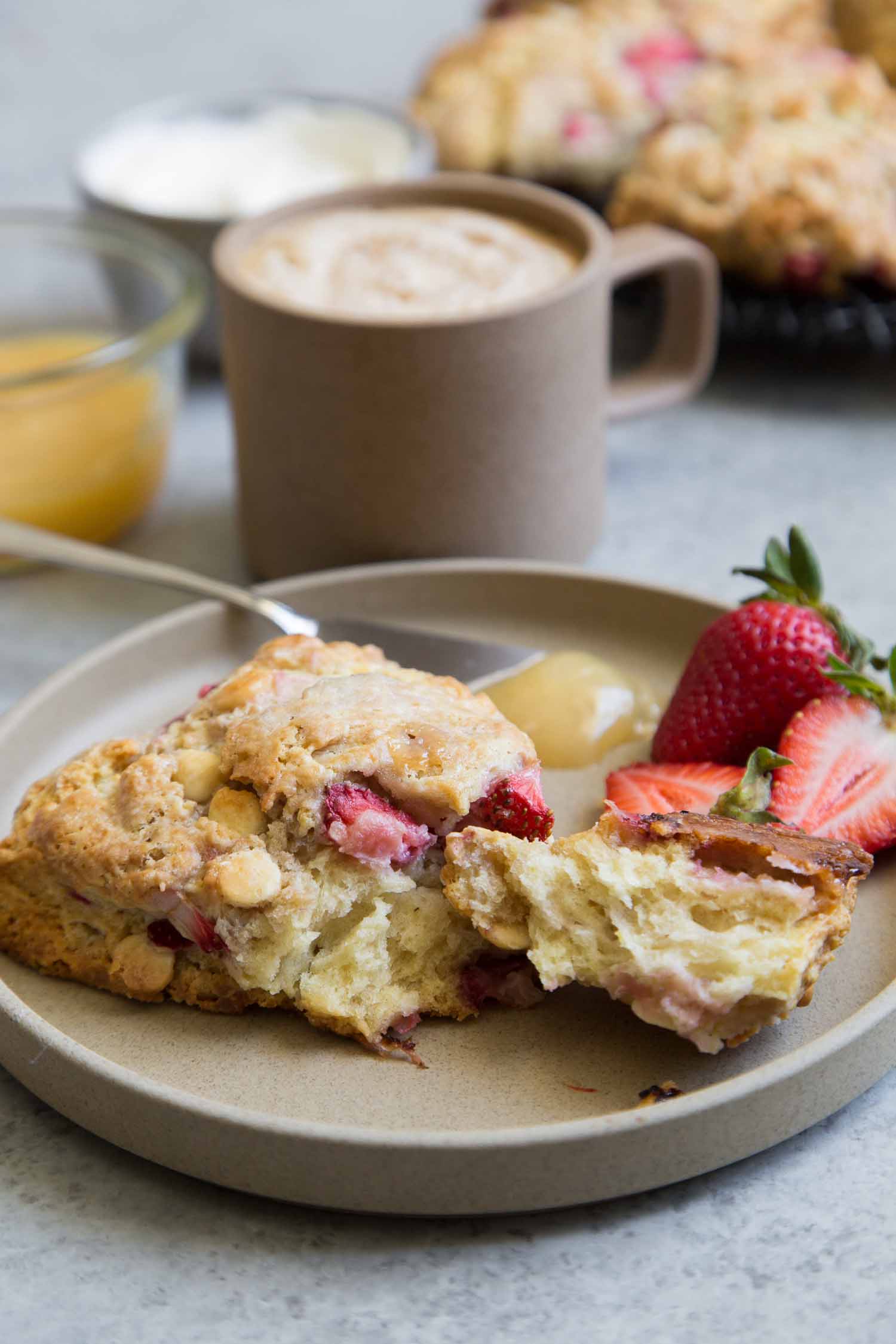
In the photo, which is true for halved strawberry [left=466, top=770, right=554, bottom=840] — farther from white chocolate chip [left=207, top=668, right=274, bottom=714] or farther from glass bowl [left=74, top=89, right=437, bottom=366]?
glass bowl [left=74, top=89, right=437, bottom=366]

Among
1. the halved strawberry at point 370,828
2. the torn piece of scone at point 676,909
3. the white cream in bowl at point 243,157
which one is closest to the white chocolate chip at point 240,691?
the halved strawberry at point 370,828

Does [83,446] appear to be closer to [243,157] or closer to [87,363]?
[87,363]

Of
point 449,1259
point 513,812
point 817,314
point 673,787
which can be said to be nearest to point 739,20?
point 817,314

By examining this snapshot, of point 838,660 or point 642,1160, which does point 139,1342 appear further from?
point 838,660

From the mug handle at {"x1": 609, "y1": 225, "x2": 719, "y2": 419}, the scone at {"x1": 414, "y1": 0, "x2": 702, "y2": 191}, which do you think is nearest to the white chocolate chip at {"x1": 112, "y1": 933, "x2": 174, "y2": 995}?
the mug handle at {"x1": 609, "y1": 225, "x2": 719, "y2": 419}

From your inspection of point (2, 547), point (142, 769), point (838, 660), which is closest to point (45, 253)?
point (2, 547)

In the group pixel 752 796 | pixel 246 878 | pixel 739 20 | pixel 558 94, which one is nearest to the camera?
pixel 246 878
